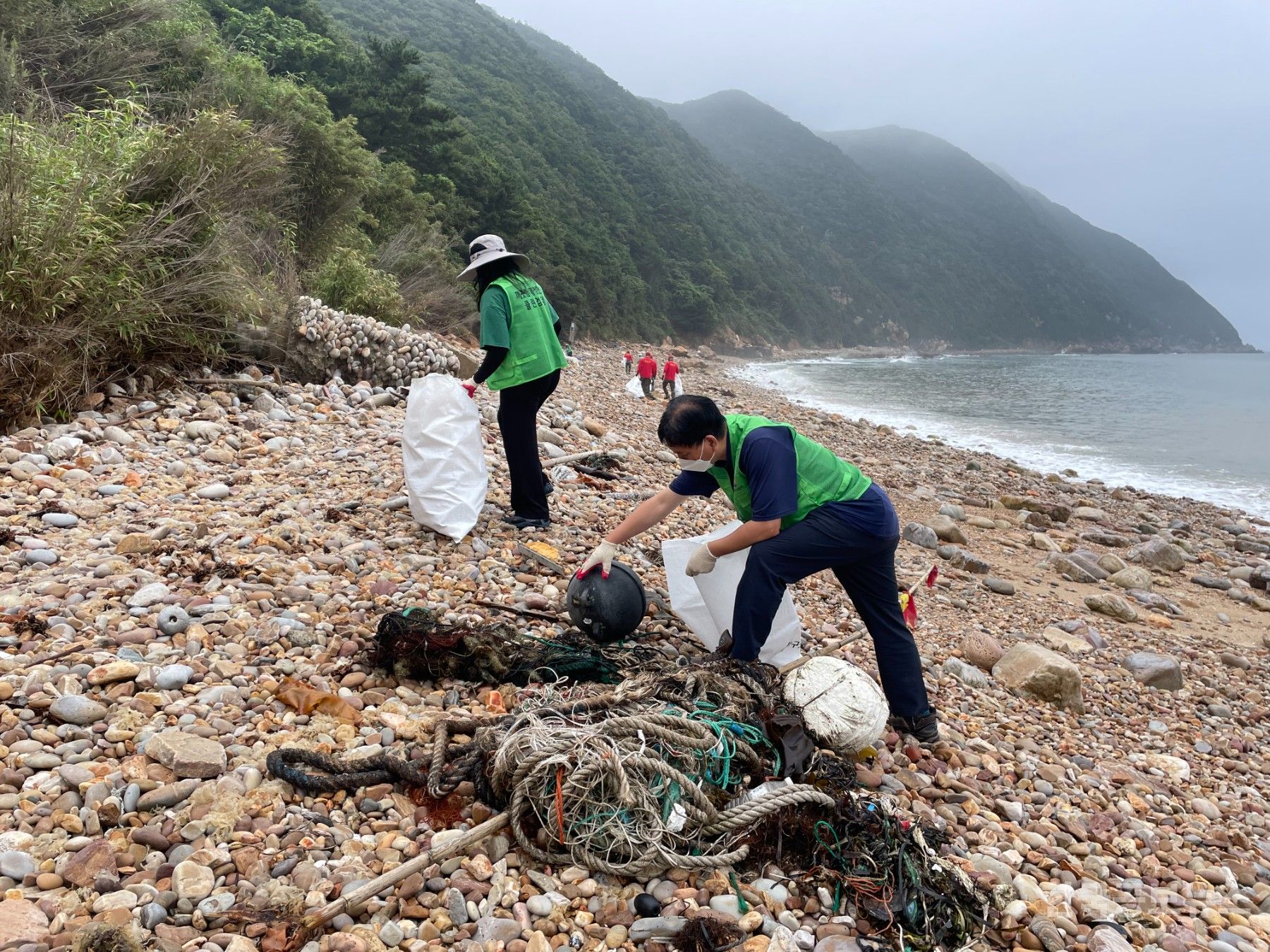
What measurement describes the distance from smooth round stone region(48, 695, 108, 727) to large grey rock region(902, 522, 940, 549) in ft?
25.1

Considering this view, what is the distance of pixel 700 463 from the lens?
3180 mm

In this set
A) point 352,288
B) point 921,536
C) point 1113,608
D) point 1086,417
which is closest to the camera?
point 1113,608

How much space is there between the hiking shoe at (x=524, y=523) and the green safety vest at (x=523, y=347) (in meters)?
0.84

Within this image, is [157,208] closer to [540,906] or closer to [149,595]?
[149,595]

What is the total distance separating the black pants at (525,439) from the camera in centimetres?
470

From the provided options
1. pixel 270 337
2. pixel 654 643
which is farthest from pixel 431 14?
pixel 654 643

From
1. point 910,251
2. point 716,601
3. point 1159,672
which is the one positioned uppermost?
point 910,251

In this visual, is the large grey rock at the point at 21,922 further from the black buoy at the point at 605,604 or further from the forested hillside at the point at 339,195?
the forested hillside at the point at 339,195

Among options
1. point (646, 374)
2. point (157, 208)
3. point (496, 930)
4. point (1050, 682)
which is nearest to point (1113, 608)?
point (1050, 682)

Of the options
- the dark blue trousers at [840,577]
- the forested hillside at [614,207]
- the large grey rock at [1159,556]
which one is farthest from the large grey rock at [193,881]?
the forested hillside at [614,207]

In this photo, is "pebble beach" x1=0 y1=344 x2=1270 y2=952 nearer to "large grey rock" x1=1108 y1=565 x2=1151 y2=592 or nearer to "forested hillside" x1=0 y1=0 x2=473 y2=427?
"forested hillside" x1=0 y1=0 x2=473 y2=427

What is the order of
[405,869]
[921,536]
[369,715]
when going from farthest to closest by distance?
[921,536]
[369,715]
[405,869]

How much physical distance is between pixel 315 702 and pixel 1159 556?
10.4 metres

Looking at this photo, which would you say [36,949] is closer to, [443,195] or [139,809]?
[139,809]
